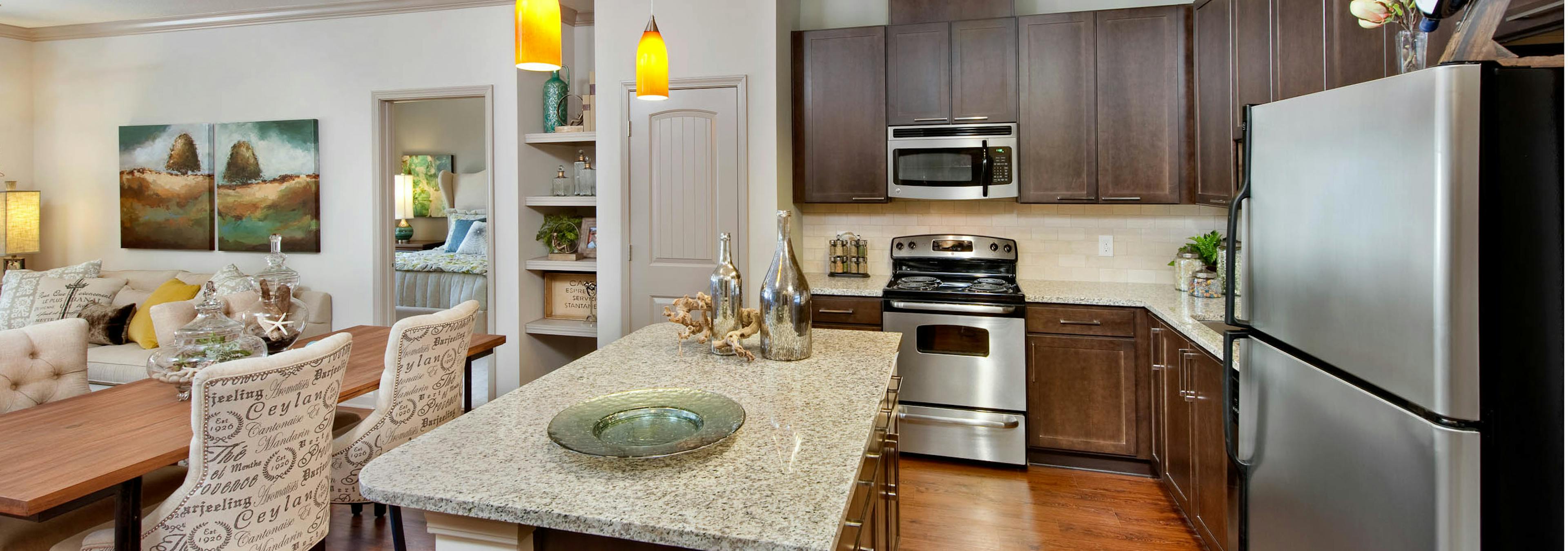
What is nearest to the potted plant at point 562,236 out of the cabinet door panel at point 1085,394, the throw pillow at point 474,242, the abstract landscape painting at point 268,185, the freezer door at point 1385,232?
the abstract landscape painting at point 268,185

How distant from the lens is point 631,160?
3.83 metres

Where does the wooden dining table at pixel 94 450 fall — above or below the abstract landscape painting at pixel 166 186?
below

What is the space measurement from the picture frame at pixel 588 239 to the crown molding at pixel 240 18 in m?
1.30

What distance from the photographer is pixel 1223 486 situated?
230cm

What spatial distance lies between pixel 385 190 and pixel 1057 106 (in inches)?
150

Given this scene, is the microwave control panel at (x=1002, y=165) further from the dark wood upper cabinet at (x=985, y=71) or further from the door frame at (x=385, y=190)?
the door frame at (x=385, y=190)

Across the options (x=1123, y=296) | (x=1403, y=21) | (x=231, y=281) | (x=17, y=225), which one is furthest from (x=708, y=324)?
(x=17, y=225)

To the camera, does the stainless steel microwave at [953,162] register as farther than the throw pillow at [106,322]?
No

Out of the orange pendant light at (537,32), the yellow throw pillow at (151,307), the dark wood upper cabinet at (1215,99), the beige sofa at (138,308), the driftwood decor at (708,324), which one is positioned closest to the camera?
the orange pendant light at (537,32)

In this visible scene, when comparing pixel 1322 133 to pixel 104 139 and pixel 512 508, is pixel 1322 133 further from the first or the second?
pixel 104 139

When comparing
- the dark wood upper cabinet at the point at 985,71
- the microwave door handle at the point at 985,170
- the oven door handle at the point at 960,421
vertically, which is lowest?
the oven door handle at the point at 960,421

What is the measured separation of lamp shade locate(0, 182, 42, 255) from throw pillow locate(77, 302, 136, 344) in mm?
1219

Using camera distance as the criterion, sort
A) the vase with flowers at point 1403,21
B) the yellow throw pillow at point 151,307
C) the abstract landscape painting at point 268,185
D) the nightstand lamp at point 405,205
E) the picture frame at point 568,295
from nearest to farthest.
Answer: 1. the vase with flowers at point 1403,21
2. the yellow throw pillow at point 151,307
3. the picture frame at point 568,295
4. the abstract landscape painting at point 268,185
5. the nightstand lamp at point 405,205

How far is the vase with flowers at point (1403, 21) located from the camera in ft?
4.55
